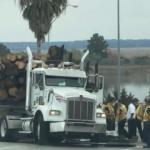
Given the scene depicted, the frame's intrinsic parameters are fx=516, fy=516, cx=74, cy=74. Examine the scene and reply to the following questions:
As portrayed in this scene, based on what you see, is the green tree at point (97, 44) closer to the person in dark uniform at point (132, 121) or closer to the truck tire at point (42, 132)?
the person in dark uniform at point (132, 121)

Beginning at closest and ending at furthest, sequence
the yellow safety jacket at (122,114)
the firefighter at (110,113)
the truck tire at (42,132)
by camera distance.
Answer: the truck tire at (42,132), the firefighter at (110,113), the yellow safety jacket at (122,114)

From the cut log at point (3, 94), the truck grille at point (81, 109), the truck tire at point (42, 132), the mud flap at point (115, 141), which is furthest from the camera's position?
the cut log at point (3, 94)

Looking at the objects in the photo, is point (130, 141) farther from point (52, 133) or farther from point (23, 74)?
point (23, 74)

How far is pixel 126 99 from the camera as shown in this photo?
34.2 m

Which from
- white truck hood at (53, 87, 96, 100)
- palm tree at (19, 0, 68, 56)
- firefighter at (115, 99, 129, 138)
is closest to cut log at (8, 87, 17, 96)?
white truck hood at (53, 87, 96, 100)

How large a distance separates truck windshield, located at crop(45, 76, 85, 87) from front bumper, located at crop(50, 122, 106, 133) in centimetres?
198

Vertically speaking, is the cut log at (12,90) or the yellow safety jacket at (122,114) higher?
the cut log at (12,90)

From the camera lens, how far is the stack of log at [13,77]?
19.8 metres

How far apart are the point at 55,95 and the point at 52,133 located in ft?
4.46

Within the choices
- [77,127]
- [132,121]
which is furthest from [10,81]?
[132,121]

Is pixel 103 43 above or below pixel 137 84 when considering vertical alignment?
above

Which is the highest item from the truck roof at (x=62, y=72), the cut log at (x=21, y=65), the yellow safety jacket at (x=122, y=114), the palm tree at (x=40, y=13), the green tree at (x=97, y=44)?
the green tree at (x=97, y=44)

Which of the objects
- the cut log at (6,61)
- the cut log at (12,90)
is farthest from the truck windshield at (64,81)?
the cut log at (6,61)

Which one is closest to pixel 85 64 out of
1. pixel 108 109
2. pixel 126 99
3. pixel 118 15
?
pixel 108 109
